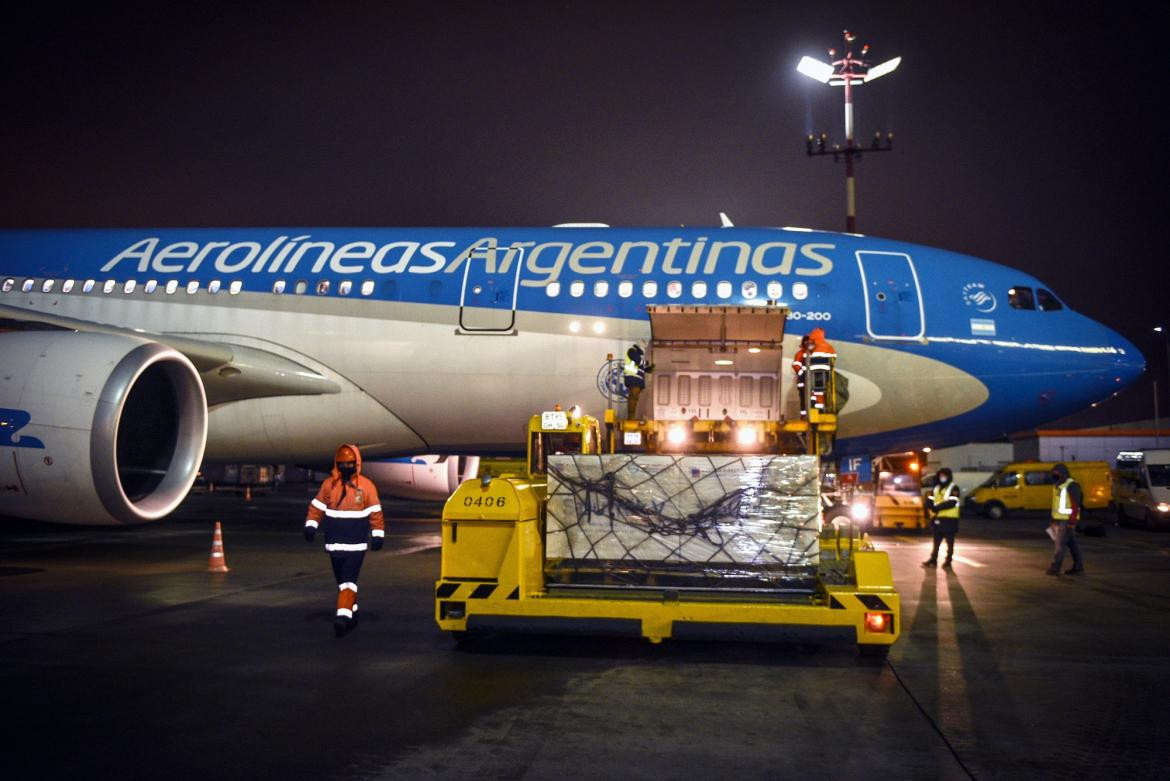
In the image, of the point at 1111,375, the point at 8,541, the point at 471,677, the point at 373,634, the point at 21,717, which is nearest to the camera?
the point at 21,717

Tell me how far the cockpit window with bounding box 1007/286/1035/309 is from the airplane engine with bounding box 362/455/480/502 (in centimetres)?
958

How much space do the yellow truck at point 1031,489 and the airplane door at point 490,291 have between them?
2323cm

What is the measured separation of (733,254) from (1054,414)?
189 inches

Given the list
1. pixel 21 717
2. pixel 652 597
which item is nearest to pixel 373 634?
pixel 652 597

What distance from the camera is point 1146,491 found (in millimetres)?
24500

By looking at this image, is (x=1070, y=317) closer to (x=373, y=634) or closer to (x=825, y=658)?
(x=825, y=658)

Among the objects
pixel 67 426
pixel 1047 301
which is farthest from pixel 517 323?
pixel 1047 301

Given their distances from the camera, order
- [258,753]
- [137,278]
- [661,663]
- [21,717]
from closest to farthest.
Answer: [258,753]
[21,717]
[661,663]
[137,278]

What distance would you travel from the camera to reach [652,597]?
7.06 m

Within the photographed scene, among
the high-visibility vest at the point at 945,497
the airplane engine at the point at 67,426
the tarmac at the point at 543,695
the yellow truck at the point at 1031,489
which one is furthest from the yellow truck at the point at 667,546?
the yellow truck at the point at 1031,489

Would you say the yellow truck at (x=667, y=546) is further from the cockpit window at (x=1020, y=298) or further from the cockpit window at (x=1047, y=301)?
the cockpit window at (x=1047, y=301)

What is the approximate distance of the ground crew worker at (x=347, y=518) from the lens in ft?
26.5

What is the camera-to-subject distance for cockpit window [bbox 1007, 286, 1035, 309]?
1309 cm

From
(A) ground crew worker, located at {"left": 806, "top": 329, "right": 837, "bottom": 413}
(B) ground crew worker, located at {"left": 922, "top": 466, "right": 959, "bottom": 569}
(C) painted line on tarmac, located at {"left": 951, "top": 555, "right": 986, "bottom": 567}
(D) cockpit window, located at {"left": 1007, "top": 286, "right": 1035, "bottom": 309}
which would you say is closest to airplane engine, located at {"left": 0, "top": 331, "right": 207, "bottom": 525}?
(A) ground crew worker, located at {"left": 806, "top": 329, "right": 837, "bottom": 413}
